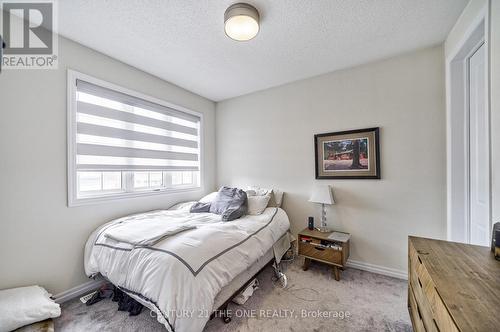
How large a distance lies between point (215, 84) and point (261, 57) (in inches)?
37.6

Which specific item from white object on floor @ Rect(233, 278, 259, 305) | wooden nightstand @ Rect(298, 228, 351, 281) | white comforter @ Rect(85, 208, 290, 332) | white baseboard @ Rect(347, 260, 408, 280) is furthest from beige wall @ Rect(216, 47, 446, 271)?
white comforter @ Rect(85, 208, 290, 332)

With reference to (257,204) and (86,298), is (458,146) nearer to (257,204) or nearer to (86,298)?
(257,204)

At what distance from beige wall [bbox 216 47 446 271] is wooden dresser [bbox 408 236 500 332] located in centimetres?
116

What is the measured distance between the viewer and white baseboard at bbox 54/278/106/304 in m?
1.88

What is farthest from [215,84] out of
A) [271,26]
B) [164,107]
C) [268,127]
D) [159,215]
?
[159,215]

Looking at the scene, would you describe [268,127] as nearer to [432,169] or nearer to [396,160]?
[396,160]

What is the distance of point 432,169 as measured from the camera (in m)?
2.11

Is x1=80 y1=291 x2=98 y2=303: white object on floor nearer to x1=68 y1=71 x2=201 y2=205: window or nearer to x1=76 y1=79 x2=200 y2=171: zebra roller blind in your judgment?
x1=68 y1=71 x2=201 y2=205: window

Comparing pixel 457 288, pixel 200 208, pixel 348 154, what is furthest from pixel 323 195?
pixel 457 288

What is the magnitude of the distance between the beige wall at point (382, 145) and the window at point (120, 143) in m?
1.29

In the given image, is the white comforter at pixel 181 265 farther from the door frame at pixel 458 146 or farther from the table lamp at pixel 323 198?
the door frame at pixel 458 146

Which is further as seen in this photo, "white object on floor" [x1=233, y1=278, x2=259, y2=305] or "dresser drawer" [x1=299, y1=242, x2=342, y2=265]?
"dresser drawer" [x1=299, y1=242, x2=342, y2=265]

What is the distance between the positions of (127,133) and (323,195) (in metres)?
2.53

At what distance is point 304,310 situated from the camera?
175 centimetres
